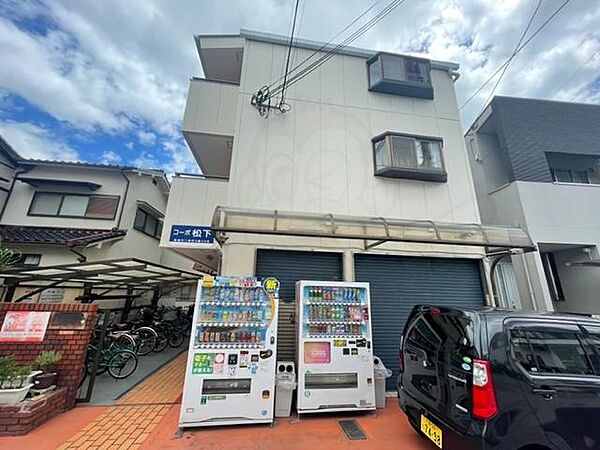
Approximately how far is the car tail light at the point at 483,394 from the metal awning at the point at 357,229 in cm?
239

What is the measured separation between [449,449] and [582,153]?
10.1 metres

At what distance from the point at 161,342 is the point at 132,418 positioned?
468 centimetres

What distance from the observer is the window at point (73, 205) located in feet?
29.0

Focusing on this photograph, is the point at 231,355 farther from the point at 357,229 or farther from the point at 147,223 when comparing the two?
the point at 147,223

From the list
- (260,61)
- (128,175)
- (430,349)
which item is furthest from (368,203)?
(128,175)

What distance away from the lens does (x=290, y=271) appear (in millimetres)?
5020

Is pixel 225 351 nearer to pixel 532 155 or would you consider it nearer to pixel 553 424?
pixel 553 424

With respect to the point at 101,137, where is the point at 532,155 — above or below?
below

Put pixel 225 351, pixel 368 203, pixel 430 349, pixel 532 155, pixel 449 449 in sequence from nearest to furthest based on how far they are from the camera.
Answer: pixel 449 449
pixel 430 349
pixel 225 351
pixel 368 203
pixel 532 155

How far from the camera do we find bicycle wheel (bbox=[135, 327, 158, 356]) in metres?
6.88

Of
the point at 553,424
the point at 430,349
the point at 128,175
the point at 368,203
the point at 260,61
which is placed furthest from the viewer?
the point at 128,175

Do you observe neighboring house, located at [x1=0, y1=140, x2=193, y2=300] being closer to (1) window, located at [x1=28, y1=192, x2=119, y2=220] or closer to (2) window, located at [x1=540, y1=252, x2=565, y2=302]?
(1) window, located at [x1=28, y1=192, x2=119, y2=220]

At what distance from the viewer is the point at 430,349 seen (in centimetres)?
269

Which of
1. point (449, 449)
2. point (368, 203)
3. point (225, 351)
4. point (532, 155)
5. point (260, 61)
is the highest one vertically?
point (260, 61)
